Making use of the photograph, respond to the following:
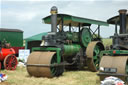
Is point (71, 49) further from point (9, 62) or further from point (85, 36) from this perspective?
point (9, 62)

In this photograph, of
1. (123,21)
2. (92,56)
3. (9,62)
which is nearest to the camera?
(123,21)

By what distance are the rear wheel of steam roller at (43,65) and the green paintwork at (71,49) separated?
1.04m

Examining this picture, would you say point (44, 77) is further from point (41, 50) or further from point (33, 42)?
point (33, 42)

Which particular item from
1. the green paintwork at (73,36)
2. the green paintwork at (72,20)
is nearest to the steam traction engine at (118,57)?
the green paintwork at (72,20)

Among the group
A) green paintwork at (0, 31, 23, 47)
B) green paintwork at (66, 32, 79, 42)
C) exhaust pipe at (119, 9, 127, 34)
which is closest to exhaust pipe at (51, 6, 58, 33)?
green paintwork at (66, 32, 79, 42)

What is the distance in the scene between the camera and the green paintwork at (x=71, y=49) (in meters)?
8.31

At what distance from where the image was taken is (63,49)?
7941 millimetres

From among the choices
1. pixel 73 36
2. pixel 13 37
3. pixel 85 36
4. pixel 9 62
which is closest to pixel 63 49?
pixel 73 36

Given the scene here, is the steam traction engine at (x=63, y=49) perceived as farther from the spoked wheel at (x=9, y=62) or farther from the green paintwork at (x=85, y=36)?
the spoked wheel at (x=9, y=62)

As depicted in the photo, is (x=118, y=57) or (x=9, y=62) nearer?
(x=118, y=57)

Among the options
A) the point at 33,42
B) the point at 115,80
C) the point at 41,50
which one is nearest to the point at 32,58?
the point at 41,50

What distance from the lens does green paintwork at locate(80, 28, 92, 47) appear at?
957 cm

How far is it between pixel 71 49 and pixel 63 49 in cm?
78

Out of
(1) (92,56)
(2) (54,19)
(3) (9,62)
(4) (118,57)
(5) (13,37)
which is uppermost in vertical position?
(2) (54,19)
